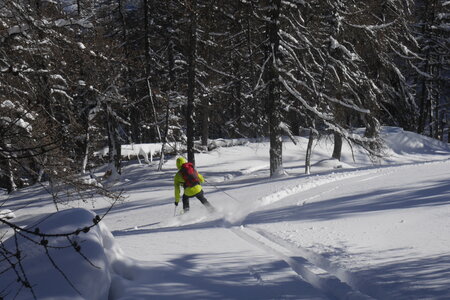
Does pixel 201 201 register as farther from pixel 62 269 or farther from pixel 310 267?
pixel 62 269

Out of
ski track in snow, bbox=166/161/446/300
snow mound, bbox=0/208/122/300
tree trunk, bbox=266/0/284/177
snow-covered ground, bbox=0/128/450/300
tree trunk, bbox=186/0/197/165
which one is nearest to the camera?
snow mound, bbox=0/208/122/300

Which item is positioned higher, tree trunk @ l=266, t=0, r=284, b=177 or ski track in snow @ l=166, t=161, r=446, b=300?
tree trunk @ l=266, t=0, r=284, b=177

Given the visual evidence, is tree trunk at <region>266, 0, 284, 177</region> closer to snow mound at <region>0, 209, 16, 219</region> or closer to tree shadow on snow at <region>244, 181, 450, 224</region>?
tree shadow on snow at <region>244, 181, 450, 224</region>

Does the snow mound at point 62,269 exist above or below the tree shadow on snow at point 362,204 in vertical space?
above

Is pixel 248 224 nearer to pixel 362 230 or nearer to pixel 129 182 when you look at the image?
pixel 362 230

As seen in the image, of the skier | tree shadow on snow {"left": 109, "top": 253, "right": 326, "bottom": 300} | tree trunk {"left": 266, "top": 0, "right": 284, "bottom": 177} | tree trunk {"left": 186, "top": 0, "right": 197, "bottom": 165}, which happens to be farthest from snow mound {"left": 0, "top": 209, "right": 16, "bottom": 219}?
tree trunk {"left": 266, "top": 0, "right": 284, "bottom": 177}

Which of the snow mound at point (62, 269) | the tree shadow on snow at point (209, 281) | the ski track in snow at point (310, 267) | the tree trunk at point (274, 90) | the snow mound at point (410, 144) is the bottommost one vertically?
the ski track in snow at point (310, 267)

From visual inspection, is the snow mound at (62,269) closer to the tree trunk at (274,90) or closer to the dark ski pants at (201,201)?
the dark ski pants at (201,201)

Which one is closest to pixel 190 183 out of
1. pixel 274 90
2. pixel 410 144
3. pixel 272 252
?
pixel 272 252

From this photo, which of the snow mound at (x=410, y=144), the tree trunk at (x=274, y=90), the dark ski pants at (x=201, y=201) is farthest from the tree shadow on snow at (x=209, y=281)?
the snow mound at (x=410, y=144)

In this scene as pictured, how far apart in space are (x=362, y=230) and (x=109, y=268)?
13.8ft

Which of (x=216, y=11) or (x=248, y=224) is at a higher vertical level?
(x=216, y=11)

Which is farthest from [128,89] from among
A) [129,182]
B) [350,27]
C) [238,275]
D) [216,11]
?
[238,275]

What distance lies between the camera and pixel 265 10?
15.2 metres
